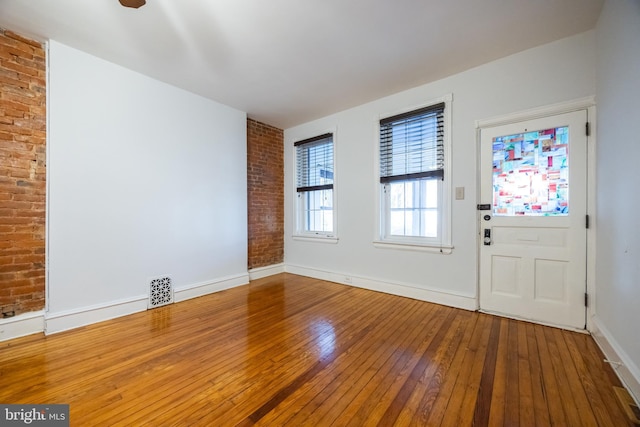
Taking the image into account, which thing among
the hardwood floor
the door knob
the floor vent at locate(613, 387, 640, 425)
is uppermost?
the door knob

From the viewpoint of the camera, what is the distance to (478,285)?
9.58ft

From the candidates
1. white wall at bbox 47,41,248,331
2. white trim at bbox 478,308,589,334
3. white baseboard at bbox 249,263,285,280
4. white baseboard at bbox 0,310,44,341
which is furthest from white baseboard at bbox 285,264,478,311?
white baseboard at bbox 0,310,44,341

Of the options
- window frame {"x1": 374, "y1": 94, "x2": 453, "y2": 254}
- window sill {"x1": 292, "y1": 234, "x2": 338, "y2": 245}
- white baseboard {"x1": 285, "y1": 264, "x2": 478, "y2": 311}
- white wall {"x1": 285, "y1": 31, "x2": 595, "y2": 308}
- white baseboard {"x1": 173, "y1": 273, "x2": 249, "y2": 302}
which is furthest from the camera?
window sill {"x1": 292, "y1": 234, "x2": 338, "y2": 245}

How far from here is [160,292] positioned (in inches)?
125

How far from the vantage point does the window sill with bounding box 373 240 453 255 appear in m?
3.14

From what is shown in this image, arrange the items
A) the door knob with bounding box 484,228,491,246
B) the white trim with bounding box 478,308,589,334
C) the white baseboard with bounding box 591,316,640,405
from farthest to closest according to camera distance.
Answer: the door knob with bounding box 484,228,491,246 → the white trim with bounding box 478,308,589,334 → the white baseboard with bounding box 591,316,640,405

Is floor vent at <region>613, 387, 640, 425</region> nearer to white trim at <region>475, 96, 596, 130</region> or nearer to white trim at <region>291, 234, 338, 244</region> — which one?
white trim at <region>475, 96, 596, 130</region>

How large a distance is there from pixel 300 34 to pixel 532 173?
2.71m

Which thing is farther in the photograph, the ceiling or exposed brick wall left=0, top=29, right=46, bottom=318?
exposed brick wall left=0, top=29, right=46, bottom=318

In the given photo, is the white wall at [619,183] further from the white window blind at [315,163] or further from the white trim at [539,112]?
the white window blind at [315,163]

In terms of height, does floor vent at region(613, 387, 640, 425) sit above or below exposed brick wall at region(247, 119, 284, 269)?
below

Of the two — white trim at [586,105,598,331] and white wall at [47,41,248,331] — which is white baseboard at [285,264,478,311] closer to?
white trim at [586,105,598,331]

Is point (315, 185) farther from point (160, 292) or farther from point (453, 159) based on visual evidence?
point (160, 292)

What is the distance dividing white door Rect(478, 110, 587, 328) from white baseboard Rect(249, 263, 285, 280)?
3.39 m
